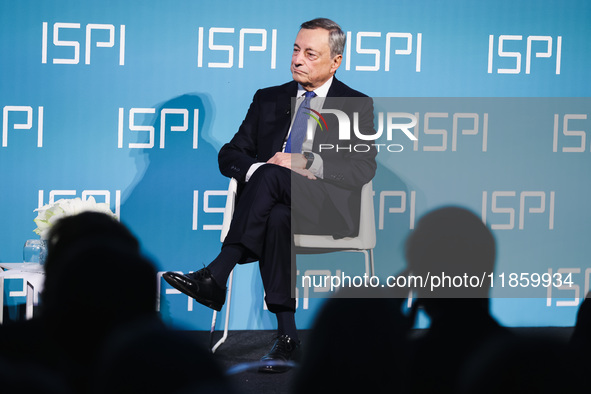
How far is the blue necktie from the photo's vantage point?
3227 mm

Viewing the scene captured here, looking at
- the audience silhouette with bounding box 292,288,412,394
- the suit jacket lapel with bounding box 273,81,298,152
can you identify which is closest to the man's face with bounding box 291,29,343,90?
the suit jacket lapel with bounding box 273,81,298,152

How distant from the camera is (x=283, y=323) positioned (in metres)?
2.74

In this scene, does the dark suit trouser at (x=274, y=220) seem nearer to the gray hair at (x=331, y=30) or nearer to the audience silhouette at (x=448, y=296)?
the audience silhouette at (x=448, y=296)

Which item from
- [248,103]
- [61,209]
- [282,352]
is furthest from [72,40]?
[282,352]

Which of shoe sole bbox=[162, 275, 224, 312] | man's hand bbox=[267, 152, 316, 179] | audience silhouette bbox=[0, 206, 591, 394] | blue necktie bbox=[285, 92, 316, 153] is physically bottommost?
shoe sole bbox=[162, 275, 224, 312]

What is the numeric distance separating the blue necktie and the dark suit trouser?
33cm

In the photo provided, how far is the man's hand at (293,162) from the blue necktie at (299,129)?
0.20m

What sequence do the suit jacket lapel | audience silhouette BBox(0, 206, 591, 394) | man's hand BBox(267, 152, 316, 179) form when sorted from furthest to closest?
the suit jacket lapel → man's hand BBox(267, 152, 316, 179) → audience silhouette BBox(0, 206, 591, 394)

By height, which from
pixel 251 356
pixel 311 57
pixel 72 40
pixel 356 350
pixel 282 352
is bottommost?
pixel 251 356

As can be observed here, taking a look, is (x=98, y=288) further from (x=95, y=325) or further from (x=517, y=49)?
(x=517, y=49)

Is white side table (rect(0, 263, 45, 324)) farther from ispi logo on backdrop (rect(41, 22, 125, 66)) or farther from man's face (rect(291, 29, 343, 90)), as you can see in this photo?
man's face (rect(291, 29, 343, 90))

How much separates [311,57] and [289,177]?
0.65 meters

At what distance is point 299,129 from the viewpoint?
10.6 feet

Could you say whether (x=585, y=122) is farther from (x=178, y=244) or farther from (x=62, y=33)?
(x=62, y=33)
